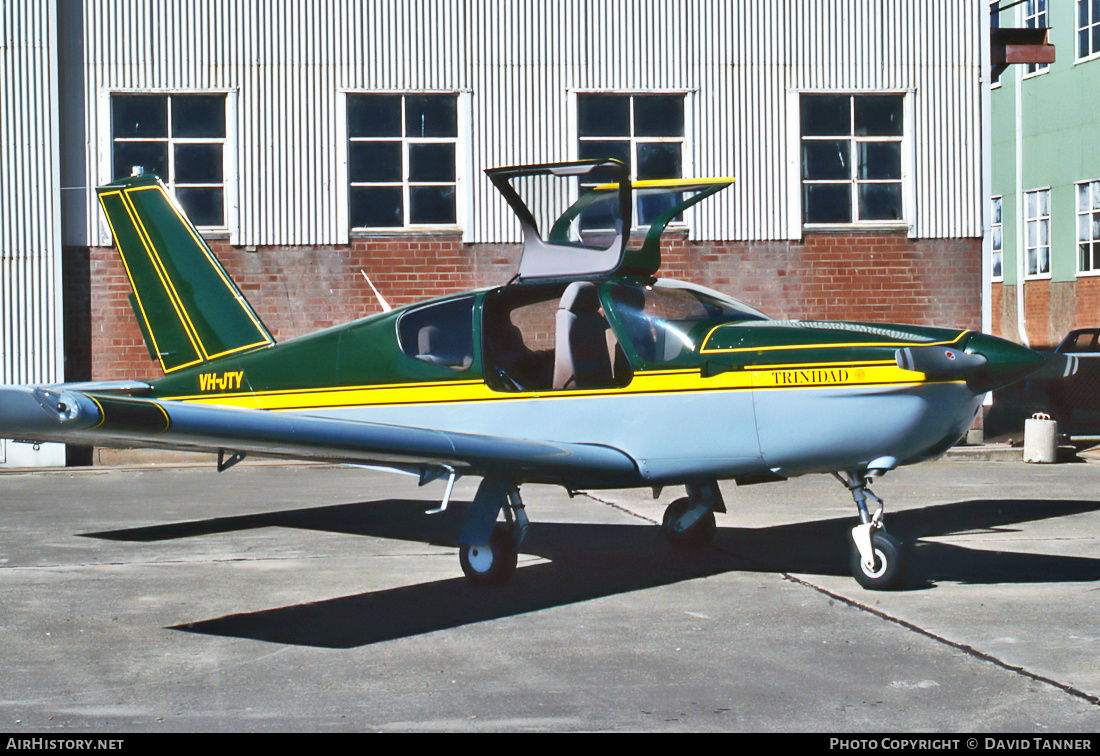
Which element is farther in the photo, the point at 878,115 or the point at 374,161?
the point at 878,115

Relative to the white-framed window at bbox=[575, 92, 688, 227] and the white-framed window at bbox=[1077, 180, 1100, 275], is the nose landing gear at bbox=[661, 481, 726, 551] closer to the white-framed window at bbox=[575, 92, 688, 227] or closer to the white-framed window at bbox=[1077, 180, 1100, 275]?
the white-framed window at bbox=[575, 92, 688, 227]

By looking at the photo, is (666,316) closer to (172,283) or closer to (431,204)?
(172,283)

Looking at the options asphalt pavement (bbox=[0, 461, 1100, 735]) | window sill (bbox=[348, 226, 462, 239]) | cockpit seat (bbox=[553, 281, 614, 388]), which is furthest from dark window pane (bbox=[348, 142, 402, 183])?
cockpit seat (bbox=[553, 281, 614, 388])

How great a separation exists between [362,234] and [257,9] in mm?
3105

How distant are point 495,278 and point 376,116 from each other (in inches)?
102

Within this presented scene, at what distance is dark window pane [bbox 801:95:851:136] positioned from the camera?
16438mm

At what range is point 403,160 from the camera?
52.1 feet

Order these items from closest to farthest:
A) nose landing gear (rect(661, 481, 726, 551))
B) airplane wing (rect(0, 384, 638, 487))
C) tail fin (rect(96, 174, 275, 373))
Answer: airplane wing (rect(0, 384, 638, 487)) < nose landing gear (rect(661, 481, 726, 551)) < tail fin (rect(96, 174, 275, 373))

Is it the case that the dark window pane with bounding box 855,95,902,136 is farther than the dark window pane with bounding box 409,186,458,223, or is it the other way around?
the dark window pane with bounding box 855,95,902,136

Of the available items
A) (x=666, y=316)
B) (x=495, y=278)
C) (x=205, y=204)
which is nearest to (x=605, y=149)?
(x=495, y=278)

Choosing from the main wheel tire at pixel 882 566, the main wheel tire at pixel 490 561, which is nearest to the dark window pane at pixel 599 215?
the main wheel tire at pixel 490 561

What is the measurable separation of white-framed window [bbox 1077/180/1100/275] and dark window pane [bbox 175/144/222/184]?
20389 millimetres
